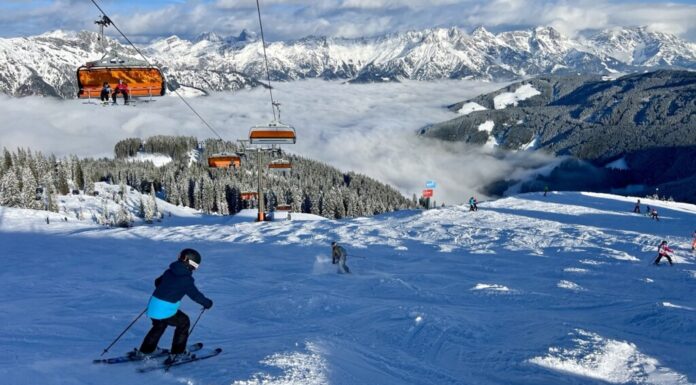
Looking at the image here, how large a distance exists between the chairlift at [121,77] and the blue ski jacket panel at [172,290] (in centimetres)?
1235

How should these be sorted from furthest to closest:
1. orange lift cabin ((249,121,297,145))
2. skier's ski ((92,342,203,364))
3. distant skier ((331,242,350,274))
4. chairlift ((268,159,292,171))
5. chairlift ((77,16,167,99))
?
chairlift ((268,159,292,171)), orange lift cabin ((249,121,297,145)), distant skier ((331,242,350,274)), chairlift ((77,16,167,99)), skier's ski ((92,342,203,364))

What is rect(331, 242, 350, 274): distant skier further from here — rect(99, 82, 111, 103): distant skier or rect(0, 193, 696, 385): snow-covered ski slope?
rect(99, 82, 111, 103): distant skier

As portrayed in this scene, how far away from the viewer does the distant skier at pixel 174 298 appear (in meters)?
8.20

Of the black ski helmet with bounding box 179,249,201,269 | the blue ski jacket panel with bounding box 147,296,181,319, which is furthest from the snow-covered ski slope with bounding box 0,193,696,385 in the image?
the black ski helmet with bounding box 179,249,201,269

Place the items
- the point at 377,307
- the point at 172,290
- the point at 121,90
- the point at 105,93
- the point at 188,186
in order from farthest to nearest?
the point at 188,186
the point at 121,90
the point at 105,93
the point at 377,307
the point at 172,290

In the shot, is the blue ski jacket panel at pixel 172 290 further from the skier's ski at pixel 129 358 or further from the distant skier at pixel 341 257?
the distant skier at pixel 341 257

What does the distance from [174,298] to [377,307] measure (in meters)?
6.00

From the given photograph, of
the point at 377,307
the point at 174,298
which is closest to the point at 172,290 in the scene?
the point at 174,298

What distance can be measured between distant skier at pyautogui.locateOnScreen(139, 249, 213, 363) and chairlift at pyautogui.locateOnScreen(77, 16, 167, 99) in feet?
40.5

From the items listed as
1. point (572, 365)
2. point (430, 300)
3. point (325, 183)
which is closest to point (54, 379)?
point (572, 365)

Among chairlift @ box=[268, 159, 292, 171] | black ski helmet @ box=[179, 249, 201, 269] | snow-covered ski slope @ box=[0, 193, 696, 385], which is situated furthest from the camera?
chairlift @ box=[268, 159, 292, 171]

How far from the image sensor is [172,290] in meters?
8.23

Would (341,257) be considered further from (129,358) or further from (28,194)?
(28,194)

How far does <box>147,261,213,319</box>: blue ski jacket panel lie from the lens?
26.8ft
